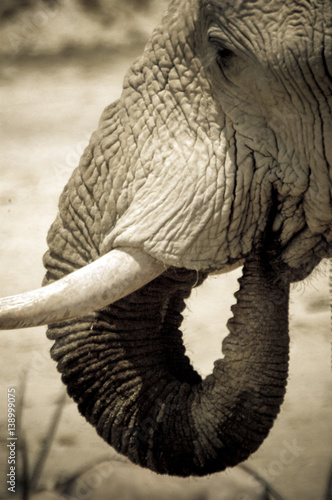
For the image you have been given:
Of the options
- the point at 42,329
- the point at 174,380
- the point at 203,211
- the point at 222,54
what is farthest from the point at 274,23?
the point at 42,329

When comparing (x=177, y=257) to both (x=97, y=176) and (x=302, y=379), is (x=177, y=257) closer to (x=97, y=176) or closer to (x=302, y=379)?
(x=97, y=176)

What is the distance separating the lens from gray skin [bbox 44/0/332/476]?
1534 millimetres

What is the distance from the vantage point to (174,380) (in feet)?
6.01

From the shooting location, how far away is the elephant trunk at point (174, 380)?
5.73 ft

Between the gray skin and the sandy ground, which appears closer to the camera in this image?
the gray skin

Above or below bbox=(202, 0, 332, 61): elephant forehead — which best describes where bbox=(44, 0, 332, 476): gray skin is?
below

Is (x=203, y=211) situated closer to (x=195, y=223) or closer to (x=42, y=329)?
(x=195, y=223)

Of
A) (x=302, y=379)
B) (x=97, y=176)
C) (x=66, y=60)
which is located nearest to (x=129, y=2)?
(x=66, y=60)

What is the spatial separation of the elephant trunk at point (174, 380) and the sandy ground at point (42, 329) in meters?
0.95

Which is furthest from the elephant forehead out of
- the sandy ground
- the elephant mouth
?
the sandy ground

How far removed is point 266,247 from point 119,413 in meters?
0.50

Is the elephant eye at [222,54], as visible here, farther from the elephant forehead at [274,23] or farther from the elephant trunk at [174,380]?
the elephant trunk at [174,380]

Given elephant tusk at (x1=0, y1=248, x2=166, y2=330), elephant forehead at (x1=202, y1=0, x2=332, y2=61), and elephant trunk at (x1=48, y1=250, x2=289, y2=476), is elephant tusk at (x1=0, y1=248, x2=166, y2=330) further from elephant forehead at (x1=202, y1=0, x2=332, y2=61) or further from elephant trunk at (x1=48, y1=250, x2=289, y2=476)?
elephant forehead at (x1=202, y1=0, x2=332, y2=61)

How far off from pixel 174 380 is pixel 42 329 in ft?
6.01
